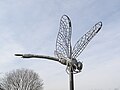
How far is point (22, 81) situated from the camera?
48094 millimetres

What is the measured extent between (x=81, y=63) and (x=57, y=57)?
1.64 m

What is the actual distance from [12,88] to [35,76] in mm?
6055

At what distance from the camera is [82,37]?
12.9 m

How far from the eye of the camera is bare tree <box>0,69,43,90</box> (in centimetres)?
4760

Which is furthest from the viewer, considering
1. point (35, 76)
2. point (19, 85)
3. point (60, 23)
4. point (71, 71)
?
point (35, 76)

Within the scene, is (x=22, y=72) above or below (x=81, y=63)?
above

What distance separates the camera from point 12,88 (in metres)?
47.5

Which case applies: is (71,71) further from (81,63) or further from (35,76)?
(35,76)

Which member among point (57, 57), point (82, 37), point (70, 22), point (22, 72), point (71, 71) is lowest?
point (71, 71)

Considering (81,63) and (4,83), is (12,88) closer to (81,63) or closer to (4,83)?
(4,83)

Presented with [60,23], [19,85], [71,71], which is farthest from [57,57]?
[19,85]

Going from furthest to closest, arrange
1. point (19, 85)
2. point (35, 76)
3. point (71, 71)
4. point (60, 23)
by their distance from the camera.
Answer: point (35, 76), point (19, 85), point (60, 23), point (71, 71)

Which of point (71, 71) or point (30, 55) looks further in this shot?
point (30, 55)

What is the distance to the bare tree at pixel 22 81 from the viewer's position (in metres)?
47.6
